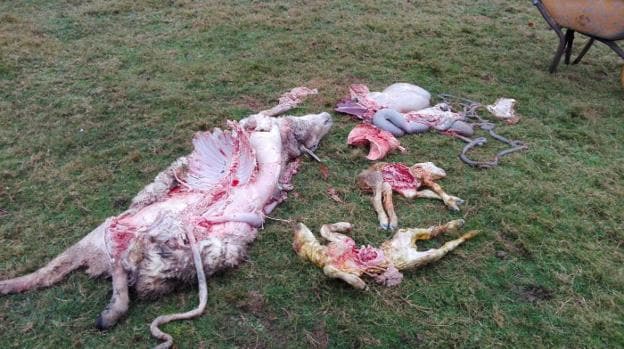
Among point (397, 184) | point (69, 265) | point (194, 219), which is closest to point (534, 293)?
point (397, 184)

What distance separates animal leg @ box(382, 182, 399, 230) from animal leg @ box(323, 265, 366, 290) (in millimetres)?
596

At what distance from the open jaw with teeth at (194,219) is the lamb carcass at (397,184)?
0.58 metres

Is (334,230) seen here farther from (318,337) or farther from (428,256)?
(318,337)

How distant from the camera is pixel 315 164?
3.79 metres

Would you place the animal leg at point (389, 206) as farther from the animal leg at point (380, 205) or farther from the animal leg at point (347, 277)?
the animal leg at point (347, 277)

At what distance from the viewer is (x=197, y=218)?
290 centimetres

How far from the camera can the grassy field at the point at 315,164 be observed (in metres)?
2.57

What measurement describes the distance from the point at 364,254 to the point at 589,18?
3.75m

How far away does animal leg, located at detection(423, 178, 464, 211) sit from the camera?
334 cm

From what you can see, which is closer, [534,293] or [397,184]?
[534,293]

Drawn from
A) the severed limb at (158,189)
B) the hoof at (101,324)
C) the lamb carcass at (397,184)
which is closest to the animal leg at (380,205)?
the lamb carcass at (397,184)

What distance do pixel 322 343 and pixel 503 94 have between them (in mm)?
3440

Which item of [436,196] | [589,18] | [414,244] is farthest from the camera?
[589,18]

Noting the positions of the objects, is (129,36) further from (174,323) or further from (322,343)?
(322,343)
